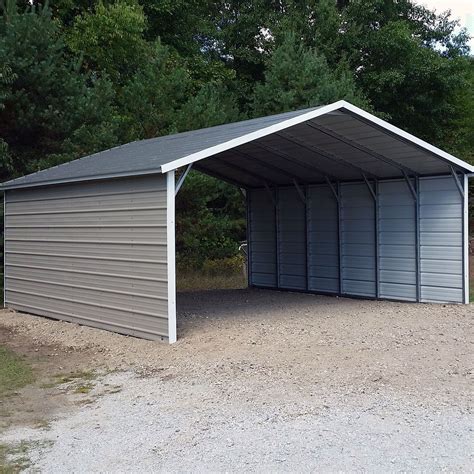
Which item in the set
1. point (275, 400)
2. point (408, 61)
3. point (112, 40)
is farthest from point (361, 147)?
point (408, 61)

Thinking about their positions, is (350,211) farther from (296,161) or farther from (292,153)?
(292,153)

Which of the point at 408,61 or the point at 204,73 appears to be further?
the point at 408,61

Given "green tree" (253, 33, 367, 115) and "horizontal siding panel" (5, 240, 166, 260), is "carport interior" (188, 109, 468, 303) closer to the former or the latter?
"horizontal siding panel" (5, 240, 166, 260)

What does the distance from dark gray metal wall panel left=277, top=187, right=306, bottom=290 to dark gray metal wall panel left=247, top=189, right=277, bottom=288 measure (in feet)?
0.66

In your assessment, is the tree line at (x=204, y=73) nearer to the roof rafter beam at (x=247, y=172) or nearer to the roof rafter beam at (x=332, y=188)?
the roof rafter beam at (x=247, y=172)

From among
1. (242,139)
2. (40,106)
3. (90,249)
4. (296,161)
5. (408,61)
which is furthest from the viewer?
(408,61)

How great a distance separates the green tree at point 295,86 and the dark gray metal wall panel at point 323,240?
5233 mm

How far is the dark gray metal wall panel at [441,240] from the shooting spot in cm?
1084

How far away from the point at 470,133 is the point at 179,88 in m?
14.5

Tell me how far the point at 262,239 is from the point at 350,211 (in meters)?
2.46

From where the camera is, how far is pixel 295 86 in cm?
1834

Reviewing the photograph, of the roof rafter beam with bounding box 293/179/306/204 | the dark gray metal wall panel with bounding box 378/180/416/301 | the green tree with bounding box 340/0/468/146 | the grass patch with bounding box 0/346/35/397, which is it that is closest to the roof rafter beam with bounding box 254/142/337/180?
the roof rafter beam with bounding box 293/179/306/204

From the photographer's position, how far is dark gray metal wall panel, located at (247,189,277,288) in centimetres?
1420

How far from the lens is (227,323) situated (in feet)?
30.7
